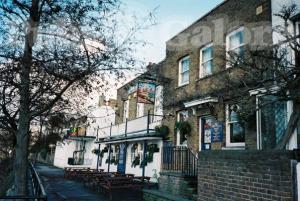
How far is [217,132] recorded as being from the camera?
39.6 feet

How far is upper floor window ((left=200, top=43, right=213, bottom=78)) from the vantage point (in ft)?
44.4

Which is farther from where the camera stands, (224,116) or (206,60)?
(206,60)

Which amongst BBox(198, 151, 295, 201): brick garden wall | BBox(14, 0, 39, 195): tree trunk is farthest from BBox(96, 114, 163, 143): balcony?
BBox(14, 0, 39, 195): tree trunk

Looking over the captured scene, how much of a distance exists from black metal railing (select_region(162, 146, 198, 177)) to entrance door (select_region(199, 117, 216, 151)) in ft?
3.67

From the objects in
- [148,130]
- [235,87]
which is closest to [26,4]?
[235,87]

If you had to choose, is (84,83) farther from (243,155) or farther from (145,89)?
(145,89)

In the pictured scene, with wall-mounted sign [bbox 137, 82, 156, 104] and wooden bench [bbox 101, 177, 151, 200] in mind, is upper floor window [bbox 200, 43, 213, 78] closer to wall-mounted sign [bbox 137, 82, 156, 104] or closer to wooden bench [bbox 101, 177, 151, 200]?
wall-mounted sign [bbox 137, 82, 156, 104]

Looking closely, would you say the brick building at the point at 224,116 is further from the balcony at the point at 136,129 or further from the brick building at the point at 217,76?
the balcony at the point at 136,129

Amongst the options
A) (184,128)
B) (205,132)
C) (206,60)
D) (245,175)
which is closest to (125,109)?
(184,128)

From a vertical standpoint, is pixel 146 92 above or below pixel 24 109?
above

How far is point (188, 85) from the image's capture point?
14.7 m

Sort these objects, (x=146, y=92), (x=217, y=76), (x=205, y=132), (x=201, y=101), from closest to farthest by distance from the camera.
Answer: (x=217, y=76) < (x=201, y=101) < (x=205, y=132) < (x=146, y=92)

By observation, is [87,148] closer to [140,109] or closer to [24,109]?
[140,109]

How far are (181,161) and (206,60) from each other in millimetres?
4778
